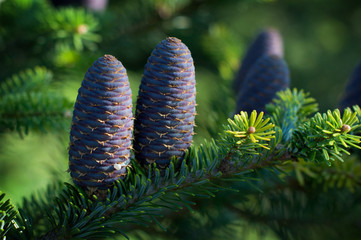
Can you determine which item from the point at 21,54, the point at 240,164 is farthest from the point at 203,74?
the point at 240,164

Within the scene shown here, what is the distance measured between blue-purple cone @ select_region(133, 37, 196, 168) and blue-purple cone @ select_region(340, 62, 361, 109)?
1.29 ft

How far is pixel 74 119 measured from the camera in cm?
55

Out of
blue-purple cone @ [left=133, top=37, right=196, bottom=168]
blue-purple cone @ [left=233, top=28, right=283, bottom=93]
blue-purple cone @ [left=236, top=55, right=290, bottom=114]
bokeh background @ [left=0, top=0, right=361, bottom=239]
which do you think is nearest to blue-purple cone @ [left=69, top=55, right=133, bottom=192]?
blue-purple cone @ [left=133, top=37, right=196, bottom=168]

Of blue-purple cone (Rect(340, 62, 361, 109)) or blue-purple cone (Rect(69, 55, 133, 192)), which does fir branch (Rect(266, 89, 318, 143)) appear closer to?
blue-purple cone (Rect(340, 62, 361, 109))

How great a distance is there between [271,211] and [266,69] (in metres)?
0.32

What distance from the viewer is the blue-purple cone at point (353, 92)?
0.79 meters

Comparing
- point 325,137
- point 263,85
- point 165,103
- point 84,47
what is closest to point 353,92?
point 263,85

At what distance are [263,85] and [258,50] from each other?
30 cm

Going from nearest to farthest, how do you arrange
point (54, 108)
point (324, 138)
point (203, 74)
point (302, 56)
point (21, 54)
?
point (324, 138)
point (54, 108)
point (21, 54)
point (203, 74)
point (302, 56)

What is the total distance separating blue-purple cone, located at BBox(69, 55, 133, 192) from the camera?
528 mm

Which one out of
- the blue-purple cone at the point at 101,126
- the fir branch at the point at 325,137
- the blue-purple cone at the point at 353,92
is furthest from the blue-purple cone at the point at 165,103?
the blue-purple cone at the point at 353,92

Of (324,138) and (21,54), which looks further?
(21,54)

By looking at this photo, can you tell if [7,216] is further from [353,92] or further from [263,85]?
[353,92]

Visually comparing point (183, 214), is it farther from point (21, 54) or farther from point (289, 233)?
point (21, 54)
